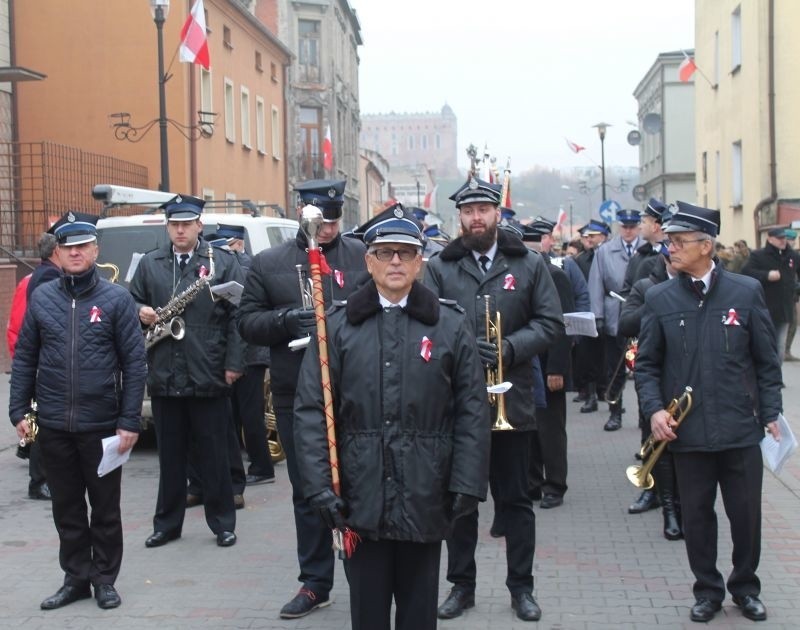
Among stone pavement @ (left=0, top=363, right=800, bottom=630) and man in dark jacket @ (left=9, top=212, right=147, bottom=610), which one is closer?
stone pavement @ (left=0, top=363, right=800, bottom=630)

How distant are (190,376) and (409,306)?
3.20 m

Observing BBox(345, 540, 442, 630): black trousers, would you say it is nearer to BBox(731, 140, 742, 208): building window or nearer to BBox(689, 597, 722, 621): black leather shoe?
BBox(689, 597, 722, 621): black leather shoe

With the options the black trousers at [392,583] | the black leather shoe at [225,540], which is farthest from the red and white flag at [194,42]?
the black trousers at [392,583]

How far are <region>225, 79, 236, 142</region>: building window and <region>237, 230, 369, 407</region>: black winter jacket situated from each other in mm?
24909

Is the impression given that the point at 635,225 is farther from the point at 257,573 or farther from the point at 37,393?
the point at 37,393

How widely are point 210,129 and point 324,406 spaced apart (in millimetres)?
24376

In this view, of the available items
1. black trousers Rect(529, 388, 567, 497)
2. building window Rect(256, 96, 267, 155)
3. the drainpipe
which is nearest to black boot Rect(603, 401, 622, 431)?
black trousers Rect(529, 388, 567, 497)

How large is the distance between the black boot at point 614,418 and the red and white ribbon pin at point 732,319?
6.83 meters

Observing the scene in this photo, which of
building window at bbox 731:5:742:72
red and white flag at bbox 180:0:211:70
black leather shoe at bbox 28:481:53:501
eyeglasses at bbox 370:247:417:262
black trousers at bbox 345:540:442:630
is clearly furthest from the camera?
building window at bbox 731:5:742:72

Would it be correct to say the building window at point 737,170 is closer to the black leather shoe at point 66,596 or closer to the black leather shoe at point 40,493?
the black leather shoe at point 40,493

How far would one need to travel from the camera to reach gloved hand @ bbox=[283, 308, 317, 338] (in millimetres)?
6105

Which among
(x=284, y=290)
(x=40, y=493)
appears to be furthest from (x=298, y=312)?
(x=40, y=493)

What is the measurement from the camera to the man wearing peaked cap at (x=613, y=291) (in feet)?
40.8

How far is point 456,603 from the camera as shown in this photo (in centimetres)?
613
